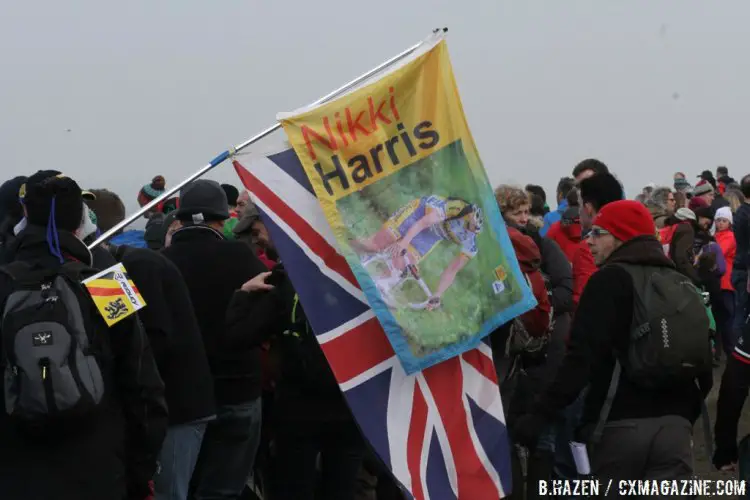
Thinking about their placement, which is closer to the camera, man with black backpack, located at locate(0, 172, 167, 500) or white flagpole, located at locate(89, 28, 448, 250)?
man with black backpack, located at locate(0, 172, 167, 500)

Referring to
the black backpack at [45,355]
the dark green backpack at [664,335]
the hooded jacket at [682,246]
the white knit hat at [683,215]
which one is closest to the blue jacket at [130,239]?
the black backpack at [45,355]

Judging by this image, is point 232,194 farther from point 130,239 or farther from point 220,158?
point 220,158

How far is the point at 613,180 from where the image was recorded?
16.9 feet

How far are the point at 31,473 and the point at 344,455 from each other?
209cm

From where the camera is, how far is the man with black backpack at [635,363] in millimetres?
4191

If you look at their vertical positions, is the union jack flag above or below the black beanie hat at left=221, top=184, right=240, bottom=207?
below

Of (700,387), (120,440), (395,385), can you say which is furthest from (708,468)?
(120,440)

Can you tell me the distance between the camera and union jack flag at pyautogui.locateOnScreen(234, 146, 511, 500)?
4.53 meters

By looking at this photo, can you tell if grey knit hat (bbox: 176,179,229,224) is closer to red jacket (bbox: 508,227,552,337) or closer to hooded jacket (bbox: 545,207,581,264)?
red jacket (bbox: 508,227,552,337)

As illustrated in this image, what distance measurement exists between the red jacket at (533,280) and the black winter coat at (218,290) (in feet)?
4.64

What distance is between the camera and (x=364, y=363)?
455cm

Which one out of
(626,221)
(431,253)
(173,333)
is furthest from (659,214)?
(173,333)

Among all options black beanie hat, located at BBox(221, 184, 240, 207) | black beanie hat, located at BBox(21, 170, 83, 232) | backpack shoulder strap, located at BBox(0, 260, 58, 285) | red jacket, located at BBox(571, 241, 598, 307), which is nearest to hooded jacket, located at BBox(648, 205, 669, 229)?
red jacket, located at BBox(571, 241, 598, 307)

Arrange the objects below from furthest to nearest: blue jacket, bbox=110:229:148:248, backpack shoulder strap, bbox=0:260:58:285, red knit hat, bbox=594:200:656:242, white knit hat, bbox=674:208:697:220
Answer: white knit hat, bbox=674:208:697:220
blue jacket, bbox=110:229:148:248
red knit hat, bbox=594:200:656:242
backpack shoulder strap, bbox=0:260:58:285
